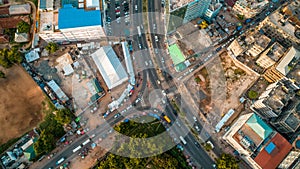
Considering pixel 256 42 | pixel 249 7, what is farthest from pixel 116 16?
pixel 256 42

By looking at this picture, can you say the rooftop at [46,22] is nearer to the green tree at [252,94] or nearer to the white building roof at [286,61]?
the green tree at [252,94]

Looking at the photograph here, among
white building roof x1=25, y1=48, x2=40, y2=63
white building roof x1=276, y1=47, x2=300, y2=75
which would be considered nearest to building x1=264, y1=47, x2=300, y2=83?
white building roof x1=276, y1=47, x2=300, y2=75

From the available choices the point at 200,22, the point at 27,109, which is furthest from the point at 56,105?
the point at 200,22

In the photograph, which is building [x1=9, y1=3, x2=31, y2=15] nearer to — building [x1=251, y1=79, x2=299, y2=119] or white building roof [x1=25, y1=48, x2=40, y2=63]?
white building roof [x1=25, y1=48, x2=40, y2=63]

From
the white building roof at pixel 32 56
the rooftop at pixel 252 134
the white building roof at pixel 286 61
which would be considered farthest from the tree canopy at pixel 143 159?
the white building roof at pixel 286 61

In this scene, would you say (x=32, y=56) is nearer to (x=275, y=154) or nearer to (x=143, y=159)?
(x=143, y=159)

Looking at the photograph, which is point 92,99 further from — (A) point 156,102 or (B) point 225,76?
(B) point 225,76
